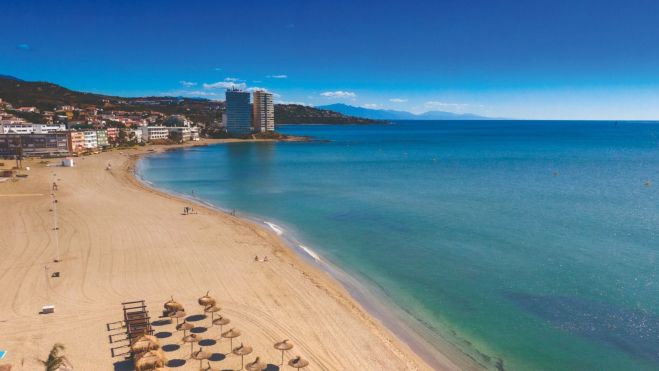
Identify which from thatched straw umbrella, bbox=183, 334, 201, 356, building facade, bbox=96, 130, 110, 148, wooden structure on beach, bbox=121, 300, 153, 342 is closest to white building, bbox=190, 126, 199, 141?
building facade, bbox=96, 130, 110, 148

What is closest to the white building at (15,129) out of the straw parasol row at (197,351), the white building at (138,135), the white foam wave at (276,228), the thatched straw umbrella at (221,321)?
the white building at (138,135)

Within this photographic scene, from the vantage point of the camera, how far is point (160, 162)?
83.8 meters

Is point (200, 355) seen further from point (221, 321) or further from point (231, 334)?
point (221, 321)

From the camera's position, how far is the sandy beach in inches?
579

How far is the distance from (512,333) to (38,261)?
23108mm

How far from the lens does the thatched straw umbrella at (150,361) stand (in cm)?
1253

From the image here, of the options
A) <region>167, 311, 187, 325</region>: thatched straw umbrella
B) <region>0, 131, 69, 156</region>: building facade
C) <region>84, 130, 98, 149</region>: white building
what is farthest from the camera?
<region>84, 130, 98, 149</region>: white building

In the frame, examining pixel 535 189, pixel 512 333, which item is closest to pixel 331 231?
pixel 512 333

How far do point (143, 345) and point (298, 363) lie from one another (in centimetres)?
487

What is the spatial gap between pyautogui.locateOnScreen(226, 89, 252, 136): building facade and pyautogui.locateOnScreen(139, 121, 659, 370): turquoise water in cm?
11145

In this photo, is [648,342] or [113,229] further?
[113,229]

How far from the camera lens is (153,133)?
Result: 133 m

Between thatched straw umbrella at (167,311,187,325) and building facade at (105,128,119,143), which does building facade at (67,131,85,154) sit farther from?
thatched straw umbrella at (167,311,187,325)

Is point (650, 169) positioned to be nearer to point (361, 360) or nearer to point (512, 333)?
point (512, 333)
